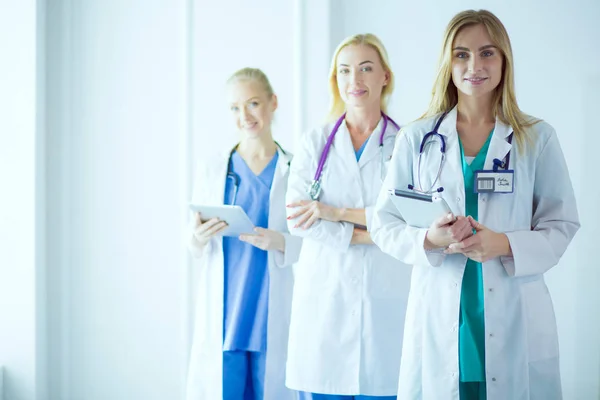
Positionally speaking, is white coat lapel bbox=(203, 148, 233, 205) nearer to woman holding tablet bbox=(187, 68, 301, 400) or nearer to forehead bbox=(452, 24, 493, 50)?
woman holding tablet bbox=(187, 68, 301, 400)

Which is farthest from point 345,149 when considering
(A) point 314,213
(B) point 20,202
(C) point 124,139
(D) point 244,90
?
(B) point 20,202

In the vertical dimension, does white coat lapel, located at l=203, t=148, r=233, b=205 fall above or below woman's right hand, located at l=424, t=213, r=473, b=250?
above

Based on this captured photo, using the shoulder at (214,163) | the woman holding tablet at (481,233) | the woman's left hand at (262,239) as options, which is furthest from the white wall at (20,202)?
the woman holding tablet at (481,233)

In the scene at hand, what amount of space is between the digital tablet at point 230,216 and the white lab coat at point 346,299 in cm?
20

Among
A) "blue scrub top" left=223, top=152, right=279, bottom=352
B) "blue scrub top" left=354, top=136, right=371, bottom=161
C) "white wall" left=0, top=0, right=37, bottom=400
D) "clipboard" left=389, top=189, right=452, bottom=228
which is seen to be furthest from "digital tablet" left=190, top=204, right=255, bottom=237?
"white wall" left=0, top=0, right=37, bottom=400

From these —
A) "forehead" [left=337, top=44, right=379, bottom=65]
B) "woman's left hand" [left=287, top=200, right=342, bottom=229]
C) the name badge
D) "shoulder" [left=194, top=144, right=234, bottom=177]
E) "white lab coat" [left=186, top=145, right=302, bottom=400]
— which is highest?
"forehead" [left=337, top=44, right=379, bottom=65]

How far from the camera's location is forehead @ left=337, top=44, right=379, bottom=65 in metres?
2.47

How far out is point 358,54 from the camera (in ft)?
8.13

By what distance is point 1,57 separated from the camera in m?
3.39

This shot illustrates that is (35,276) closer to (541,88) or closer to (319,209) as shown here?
(319,209)

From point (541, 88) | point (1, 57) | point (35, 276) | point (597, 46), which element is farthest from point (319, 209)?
point (1, 57)

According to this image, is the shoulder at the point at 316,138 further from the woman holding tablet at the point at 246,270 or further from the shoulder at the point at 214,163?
the shoulder at the point at 214,163

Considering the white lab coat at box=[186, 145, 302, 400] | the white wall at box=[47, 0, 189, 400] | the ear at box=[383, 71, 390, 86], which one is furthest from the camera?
the white wall at box=[47, 0, 189, 400]

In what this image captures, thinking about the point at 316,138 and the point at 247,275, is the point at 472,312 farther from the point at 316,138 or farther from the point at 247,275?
the point at 247,275
